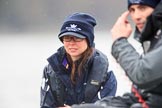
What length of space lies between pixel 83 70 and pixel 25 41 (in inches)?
156

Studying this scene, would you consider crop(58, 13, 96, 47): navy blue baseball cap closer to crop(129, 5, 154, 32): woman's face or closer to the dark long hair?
the dark long hair

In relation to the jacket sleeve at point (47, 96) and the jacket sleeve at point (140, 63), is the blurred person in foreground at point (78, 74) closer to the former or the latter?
the jacket sleeve at point (47, 96)

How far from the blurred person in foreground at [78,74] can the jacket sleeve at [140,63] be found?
2.91 ft

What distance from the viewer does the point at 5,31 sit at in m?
7.42

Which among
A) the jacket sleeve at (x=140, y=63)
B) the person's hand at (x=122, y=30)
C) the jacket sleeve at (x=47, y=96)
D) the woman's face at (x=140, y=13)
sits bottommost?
the jacket sleeve at (x=47, y=96)

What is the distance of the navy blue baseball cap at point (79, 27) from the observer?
262 cm

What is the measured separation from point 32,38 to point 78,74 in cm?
423

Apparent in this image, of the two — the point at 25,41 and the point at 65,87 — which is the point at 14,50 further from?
the point at 65,87

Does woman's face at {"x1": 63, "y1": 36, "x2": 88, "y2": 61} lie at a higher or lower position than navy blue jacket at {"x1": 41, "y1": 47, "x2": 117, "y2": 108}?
higher

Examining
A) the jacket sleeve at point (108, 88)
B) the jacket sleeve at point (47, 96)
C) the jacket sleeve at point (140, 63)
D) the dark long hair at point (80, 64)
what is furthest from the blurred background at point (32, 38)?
the jacket sleeve at point (140, 63)

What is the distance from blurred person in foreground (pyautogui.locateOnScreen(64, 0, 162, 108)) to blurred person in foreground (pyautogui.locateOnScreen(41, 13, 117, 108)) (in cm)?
75

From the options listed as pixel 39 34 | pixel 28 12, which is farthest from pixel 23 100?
pixel 28 12

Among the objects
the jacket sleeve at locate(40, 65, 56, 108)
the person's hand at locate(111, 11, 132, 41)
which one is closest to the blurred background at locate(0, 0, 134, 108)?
the jacket sleeve at locate(40, 65, 56, 108)

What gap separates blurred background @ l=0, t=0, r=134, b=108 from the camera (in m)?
4.43
